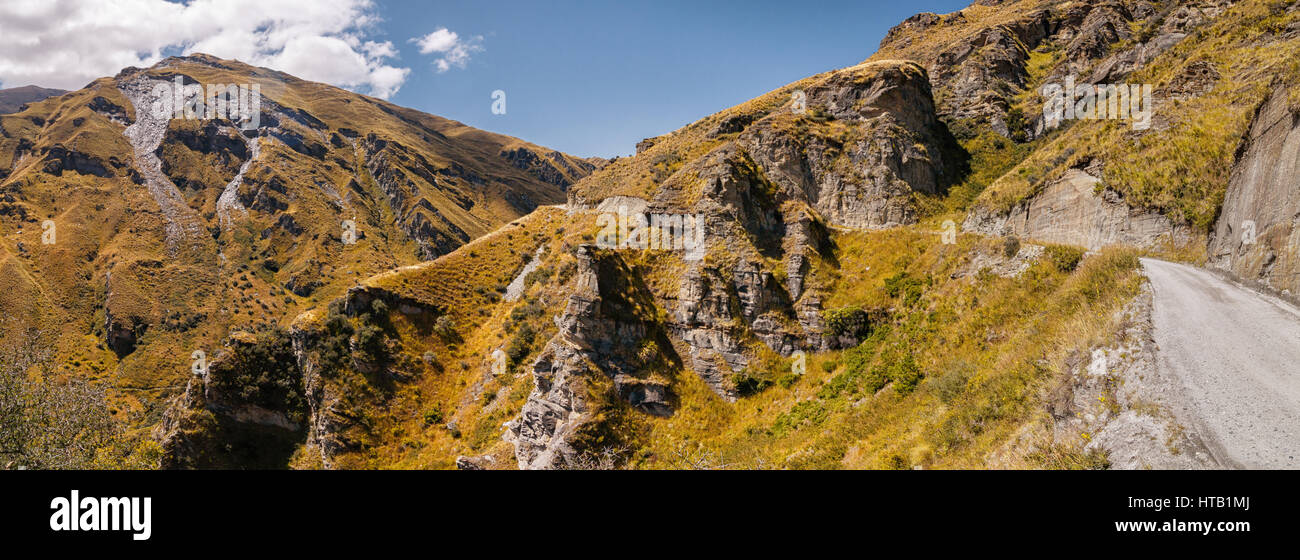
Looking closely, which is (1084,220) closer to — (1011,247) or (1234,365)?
(1011,247)

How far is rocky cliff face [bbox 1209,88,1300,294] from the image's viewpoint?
1112 cm

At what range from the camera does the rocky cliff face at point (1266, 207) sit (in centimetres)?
1112

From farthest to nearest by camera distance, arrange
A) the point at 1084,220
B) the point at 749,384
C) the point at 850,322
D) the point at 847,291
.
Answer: the point at 847,291, the point at 749,384, the point at 850,322, the point at 1084,220

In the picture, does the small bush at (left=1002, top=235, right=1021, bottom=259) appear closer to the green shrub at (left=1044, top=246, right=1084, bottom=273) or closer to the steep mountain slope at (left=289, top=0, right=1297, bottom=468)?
the steep mountain slope at (left=289, top=0, right=1297, bottom=468)

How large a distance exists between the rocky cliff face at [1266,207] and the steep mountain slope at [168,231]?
104250 mm

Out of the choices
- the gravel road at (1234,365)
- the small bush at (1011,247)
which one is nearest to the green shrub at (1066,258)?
the small bush at (1011,247)

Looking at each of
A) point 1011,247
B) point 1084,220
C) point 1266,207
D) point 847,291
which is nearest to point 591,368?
point 847,291

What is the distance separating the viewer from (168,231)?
461ft

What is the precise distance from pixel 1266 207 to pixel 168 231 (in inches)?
8239

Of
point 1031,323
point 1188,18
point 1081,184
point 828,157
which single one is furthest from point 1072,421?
point 1188,18

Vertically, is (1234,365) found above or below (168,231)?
below

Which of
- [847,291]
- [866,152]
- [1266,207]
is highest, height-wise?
[866,152]

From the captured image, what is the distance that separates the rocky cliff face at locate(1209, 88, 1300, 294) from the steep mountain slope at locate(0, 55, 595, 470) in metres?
104

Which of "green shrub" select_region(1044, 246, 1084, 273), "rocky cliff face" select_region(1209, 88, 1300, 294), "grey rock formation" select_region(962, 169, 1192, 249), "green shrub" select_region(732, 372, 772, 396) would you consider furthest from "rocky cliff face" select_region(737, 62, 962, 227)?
"rocky cliff face" select_region(1209, 88, 1300, 294)
